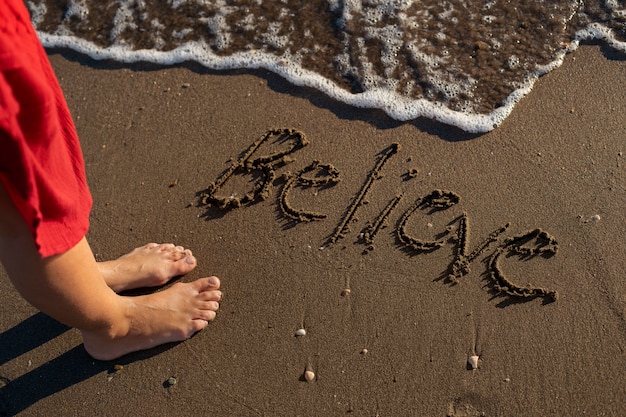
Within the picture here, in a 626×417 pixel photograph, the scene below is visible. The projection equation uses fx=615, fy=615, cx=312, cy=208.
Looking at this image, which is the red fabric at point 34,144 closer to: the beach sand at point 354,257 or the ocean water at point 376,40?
the beach sand at point 354,257

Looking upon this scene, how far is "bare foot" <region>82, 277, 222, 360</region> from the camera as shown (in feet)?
7.97

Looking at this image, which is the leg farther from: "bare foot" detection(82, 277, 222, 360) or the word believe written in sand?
the word believe written in sand

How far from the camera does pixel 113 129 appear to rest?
314 centimetres

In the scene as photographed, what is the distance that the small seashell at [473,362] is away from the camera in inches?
92.7

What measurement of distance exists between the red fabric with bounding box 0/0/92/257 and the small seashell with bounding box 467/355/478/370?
1487 mm

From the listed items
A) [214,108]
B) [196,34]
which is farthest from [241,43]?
[214,108]

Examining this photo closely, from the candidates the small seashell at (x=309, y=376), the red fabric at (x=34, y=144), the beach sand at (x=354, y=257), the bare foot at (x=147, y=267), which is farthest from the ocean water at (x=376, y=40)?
the red fabric at (x=34, y=144)

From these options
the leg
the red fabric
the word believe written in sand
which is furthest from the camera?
the word believe written in sand

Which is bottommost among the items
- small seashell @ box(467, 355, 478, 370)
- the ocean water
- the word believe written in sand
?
small seashell @ box(467, 355, 478, 370)

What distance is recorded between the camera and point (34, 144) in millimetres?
1558

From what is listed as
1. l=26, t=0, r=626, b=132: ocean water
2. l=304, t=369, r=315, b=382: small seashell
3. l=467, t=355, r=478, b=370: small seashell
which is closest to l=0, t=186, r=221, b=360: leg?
l=304, t=369, r=315, b=382: small seashell

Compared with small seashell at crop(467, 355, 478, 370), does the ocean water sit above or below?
above

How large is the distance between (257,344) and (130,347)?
1.67ft

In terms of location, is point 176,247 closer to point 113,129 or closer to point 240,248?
point 240,248
